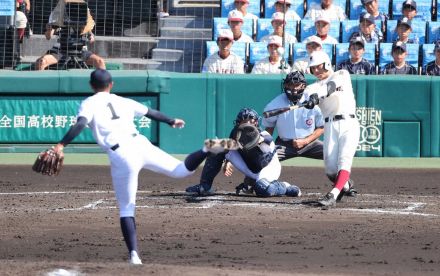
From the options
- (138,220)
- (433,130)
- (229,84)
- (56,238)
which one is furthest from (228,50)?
(56,238)

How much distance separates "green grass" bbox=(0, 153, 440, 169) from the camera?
54.0ft

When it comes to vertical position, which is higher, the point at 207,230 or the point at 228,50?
the point at 228,50

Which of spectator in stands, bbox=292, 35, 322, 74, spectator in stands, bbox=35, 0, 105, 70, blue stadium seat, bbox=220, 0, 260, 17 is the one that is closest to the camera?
spectator in stands, bbox=292, 35, 322, 74

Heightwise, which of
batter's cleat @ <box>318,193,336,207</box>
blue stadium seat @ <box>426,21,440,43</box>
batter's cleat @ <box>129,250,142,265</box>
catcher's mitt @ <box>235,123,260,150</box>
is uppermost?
blue stadium seat @ <box>426,21,440,43</box>

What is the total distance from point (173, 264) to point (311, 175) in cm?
701

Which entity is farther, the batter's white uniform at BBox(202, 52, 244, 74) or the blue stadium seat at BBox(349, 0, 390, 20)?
the blue stadium seat at BBox(349, 0, 390, 20)

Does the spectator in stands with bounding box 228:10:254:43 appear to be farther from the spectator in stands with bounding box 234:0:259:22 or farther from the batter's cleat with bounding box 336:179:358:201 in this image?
the batter's cleat with bounding box 336:179:358:201

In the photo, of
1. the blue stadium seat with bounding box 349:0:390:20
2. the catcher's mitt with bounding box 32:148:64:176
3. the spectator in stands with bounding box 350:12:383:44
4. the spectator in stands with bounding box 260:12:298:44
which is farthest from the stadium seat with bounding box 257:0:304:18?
the catcher's mitt with bounding box 32:148:64:176

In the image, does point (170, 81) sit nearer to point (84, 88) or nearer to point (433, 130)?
point (84, 88)

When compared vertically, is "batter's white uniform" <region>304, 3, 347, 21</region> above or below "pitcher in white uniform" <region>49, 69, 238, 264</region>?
above

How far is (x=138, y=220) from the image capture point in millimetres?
11086

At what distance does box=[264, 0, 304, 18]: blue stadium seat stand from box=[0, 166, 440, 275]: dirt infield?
16.0ft

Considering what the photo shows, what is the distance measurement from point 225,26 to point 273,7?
1158mm

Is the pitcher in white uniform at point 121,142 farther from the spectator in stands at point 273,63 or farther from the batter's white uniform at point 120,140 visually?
the spectator in stands at point 273,63
